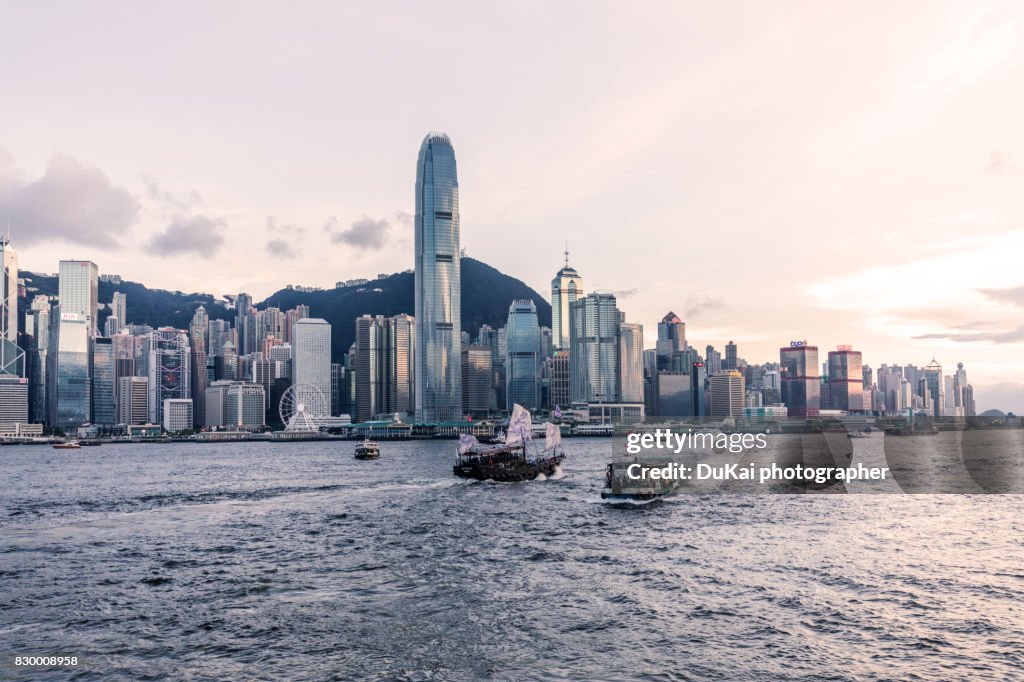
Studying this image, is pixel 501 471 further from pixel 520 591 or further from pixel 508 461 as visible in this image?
pixel 520 591

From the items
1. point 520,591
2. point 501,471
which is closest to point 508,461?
point 501,471

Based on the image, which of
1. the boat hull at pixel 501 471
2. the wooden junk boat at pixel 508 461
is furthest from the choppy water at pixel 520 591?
the wooden junk boat at pixel 508 461

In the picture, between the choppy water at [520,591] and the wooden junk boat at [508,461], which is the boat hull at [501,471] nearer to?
the wooden junk boat at [508,461]

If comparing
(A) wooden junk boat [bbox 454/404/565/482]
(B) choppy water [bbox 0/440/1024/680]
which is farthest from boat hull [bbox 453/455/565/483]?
(B) choppy water [bbox 0/440/1024/680]

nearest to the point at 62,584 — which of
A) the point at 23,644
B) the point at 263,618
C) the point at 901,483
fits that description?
the point at 23,644

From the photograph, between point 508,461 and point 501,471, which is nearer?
point 501,471

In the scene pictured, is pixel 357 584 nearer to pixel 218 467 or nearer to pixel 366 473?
pixel 366 473

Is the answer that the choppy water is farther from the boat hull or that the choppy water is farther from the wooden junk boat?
the wooden junk boat
